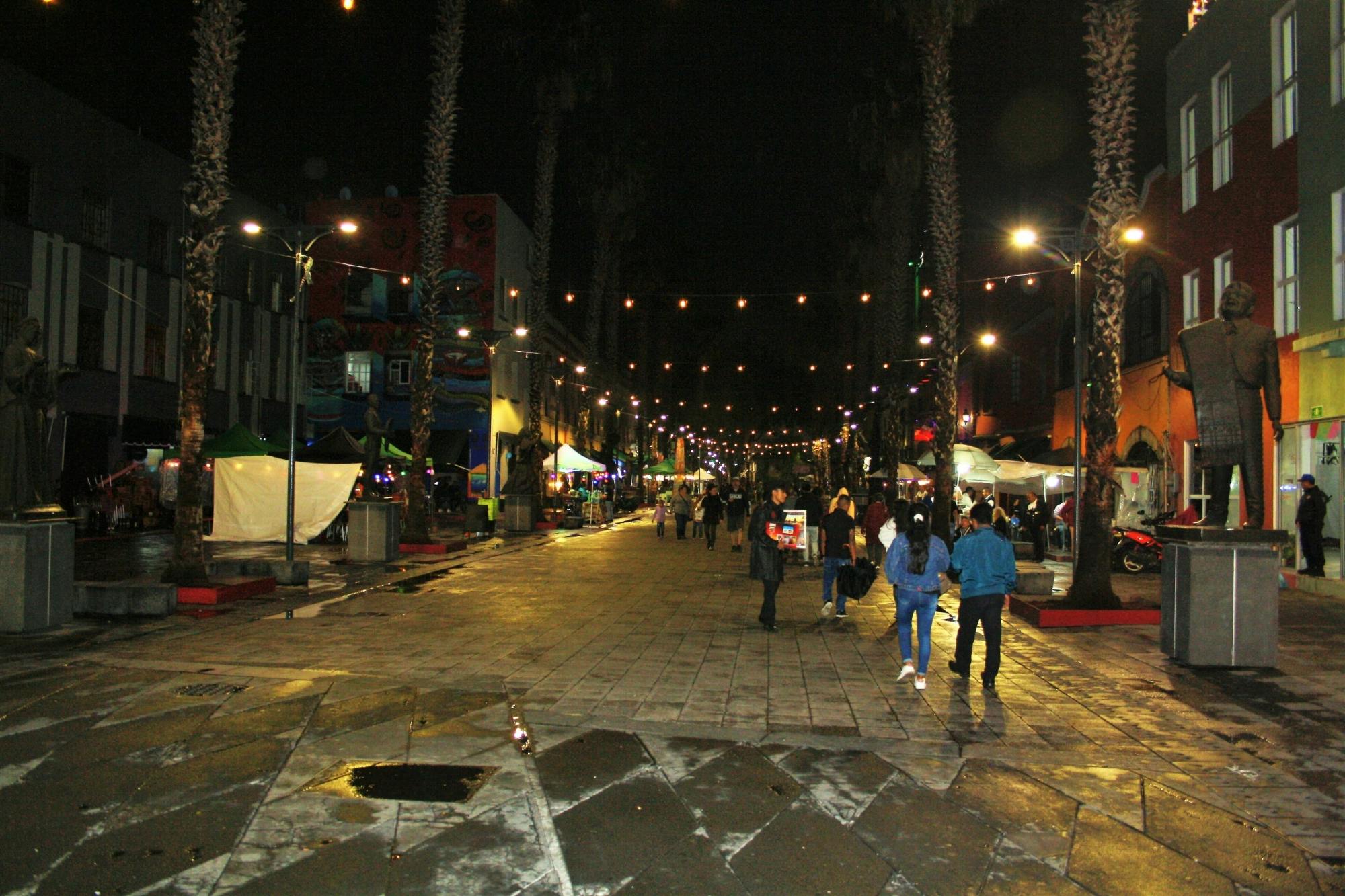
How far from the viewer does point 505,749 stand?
7008 mm

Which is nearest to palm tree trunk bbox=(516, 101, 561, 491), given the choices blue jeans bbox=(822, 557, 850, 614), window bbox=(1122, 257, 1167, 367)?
window bbox=(1122, 257, 1167, 367)

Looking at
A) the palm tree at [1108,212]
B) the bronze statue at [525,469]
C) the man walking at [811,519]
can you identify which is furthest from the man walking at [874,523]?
the bronze statue at [525,469]

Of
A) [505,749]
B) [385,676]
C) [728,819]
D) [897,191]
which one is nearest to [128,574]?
[385,676]

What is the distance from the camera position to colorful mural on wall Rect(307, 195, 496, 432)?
4503 centimetres

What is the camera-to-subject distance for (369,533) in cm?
2156

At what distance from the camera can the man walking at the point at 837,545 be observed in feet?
46.1

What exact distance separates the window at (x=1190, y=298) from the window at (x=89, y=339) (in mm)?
29068

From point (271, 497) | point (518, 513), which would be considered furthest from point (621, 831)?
point (518, 513)

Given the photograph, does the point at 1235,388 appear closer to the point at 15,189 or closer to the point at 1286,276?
the point at 1286,276

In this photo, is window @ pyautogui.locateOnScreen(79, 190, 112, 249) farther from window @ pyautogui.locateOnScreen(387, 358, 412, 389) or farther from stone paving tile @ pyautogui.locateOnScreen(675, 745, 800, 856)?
stone paving tile @ pyautogui.locateOnScreen(675, 745, 800, 856)

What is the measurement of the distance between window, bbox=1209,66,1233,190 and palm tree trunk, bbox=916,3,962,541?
532 cm

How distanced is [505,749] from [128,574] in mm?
13357

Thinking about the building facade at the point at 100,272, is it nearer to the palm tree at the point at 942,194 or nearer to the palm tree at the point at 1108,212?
the palm tree at the point at 942,194

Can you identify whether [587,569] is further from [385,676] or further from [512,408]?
[512,408]
